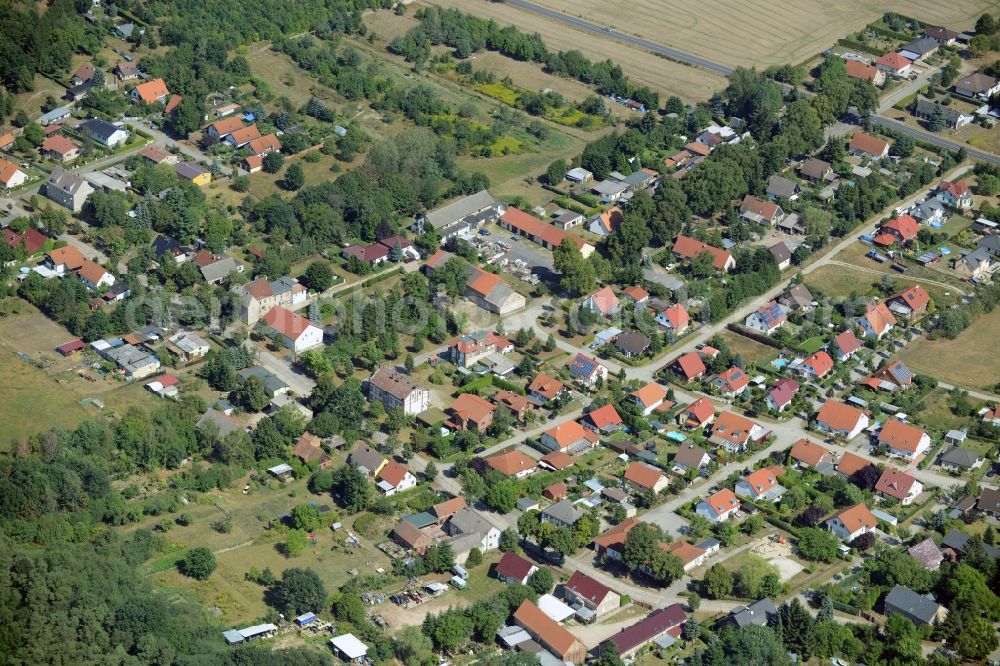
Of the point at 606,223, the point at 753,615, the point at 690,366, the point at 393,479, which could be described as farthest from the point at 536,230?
the point at 753,615

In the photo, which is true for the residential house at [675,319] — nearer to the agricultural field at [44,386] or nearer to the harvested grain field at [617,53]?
the agricultural field at [44,386]

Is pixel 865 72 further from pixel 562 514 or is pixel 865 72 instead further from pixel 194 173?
pixel 562 514

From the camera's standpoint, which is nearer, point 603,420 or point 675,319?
point 603,420

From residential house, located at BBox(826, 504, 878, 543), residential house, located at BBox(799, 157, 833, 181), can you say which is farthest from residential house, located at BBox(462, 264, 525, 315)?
residential house, located at BBox(799, 157, 833, 181)

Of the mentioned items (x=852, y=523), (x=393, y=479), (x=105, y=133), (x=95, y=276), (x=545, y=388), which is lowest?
(x=393, y=479)

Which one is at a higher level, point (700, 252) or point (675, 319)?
point (700, 252)

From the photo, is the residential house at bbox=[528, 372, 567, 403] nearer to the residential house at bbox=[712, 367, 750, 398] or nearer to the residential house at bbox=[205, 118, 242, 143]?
the residential house at bbox=[712, 367, 750, 398]
